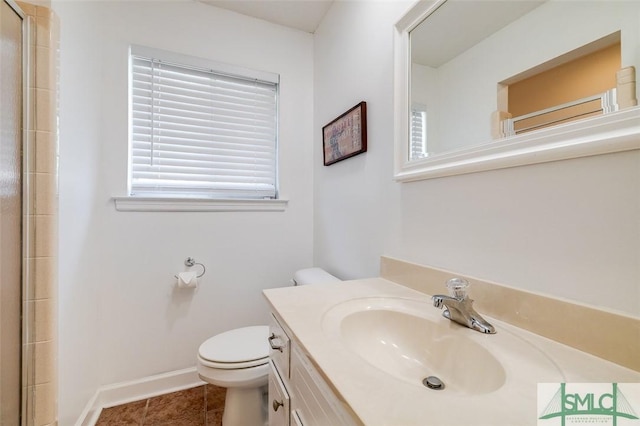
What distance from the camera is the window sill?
1505mm

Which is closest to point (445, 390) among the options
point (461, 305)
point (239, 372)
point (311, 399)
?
point (461, 305)

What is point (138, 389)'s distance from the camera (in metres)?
1.53

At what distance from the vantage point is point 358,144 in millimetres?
1372

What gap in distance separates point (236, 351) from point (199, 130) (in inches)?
52.4

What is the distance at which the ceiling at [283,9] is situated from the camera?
1.67 metres

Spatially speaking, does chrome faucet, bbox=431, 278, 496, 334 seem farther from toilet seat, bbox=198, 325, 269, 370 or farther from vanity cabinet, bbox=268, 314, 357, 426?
toilet seat, bbox=198, 325, 269, 370

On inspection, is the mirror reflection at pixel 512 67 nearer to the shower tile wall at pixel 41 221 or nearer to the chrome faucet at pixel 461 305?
the chrome faucet at pixel 461 305

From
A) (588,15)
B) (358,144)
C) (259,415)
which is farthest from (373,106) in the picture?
(259,415)

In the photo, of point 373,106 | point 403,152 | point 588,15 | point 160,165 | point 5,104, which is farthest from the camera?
point 160,165

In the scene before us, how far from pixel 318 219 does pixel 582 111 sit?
1444mm

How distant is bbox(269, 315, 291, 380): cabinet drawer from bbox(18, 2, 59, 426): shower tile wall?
888 millimetres

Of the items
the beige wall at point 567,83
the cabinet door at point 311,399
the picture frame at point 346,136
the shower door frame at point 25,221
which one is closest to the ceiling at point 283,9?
the picture frame at point 346,136

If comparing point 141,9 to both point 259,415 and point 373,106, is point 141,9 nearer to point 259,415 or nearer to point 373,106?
point 373,106

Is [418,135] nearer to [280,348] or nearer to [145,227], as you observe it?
[280,348]
